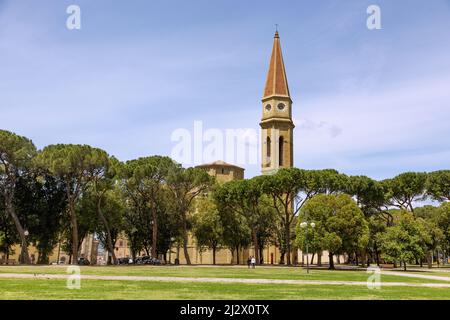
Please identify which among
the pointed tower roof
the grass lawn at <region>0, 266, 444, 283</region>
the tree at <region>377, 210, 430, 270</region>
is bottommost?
the grass lawn at <region>0, 266, 444, 283</region>

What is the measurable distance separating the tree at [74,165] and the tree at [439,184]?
3711cm

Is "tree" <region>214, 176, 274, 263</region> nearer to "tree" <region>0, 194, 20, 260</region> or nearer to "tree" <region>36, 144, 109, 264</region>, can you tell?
"tree" <region>36, 144, 109, 264</region>

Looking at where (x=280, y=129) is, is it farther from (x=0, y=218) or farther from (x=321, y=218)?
(x=0, y=218)

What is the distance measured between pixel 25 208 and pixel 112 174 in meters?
9.86

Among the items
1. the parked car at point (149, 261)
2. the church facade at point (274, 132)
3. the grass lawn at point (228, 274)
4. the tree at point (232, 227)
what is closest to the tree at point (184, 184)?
the parked car at point (149, 261)

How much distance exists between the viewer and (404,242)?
4428 cm

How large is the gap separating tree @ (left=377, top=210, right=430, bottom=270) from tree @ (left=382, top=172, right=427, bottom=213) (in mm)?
13415

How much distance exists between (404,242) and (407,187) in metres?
15.7

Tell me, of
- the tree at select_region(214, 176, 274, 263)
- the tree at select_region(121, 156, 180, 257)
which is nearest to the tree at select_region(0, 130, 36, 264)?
the tree at select_region(121, 156, 180, 257)

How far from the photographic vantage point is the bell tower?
265 ft

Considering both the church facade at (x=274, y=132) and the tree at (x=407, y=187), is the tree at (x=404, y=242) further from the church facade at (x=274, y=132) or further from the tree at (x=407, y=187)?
the church facade at (x=274, y=132)
